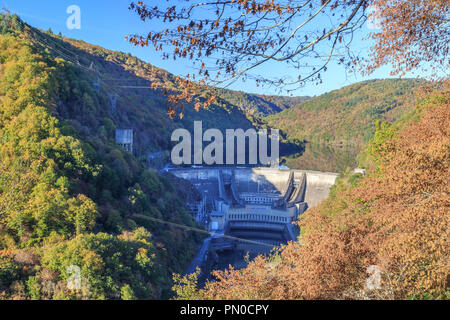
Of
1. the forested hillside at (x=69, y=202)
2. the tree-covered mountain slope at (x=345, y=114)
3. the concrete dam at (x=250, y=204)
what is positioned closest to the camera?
the forested hillside at (x=69, y=202)

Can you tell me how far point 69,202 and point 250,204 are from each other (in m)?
24.8

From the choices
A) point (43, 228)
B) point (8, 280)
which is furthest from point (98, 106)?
point (8, 280)

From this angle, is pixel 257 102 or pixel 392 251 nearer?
pixel 392 251

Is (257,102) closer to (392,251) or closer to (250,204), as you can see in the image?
(250,204)

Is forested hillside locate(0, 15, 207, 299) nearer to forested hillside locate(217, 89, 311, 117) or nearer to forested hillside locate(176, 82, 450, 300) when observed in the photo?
forested hillside locate(176, 82, 450, 300)

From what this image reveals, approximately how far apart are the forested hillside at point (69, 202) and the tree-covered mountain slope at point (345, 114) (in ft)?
197

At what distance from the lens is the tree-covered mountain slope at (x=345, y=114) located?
72.4m

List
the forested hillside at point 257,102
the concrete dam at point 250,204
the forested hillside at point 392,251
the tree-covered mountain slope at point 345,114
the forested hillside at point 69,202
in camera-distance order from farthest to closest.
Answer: the forested hillside at point 257,102
the tree-covered mountain slope at point 345,114
the concrete dam at point 250,204
the forested hillside at point 69,202
the forested hillside at point 392,251

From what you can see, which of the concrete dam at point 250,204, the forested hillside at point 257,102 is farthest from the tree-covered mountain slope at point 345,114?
the concrete dam at point 250,204

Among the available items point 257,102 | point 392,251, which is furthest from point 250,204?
point 257,102

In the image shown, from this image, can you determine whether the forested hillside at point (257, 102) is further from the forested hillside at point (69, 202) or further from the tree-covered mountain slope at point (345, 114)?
the forested hillside at point (69, 202)

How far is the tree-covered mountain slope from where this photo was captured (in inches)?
2849

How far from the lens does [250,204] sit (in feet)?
115
